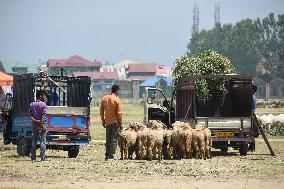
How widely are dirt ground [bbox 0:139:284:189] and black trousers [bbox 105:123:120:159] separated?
98 cm

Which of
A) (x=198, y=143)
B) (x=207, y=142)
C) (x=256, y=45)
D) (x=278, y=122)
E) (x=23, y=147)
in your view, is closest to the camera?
(x=198, y=143)

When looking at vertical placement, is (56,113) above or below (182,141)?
above

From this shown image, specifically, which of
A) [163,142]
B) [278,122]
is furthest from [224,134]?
[278,122]

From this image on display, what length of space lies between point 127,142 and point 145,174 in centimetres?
426

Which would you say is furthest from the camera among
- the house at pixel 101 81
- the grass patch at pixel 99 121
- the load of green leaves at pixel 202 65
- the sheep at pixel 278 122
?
the house at pixel 101 81

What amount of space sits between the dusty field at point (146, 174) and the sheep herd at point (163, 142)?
0.83 metres

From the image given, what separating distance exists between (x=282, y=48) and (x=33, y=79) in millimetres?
140206

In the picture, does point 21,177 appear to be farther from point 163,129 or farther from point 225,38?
point 225,38

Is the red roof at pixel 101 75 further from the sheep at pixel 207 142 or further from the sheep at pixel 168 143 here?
the sheep at pixel 168 143

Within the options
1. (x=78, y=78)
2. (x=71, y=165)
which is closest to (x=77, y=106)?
(x=78, y=78)

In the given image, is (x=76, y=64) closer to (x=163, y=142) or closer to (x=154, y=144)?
(x=163, y=142)

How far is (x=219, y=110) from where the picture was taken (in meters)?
28.0

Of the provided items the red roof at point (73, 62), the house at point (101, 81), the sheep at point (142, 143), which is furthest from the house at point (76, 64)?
the sheep at point (142, 143)

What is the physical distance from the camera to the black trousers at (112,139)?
22406 millimetres
